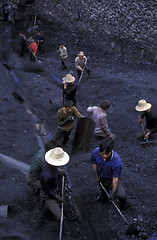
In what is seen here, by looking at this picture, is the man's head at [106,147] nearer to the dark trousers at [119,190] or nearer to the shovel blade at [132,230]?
the dark trousers at [119,190]

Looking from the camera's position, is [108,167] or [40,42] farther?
[40,42]

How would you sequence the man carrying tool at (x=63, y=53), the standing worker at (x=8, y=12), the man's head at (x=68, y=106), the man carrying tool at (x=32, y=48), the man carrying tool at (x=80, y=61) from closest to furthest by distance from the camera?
the man's head at (x=68, y=106), the man carrying tool at (x=80, y=61), the man carrying tool at (x=63, y=53), the man carrying tool at (x=32, y=48), the standing worker at (x=8, y=12)

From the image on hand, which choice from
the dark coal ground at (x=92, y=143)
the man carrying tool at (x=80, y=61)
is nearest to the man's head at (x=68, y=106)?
the dark coal ground at (x=92, y=143)

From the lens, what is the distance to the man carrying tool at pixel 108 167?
518 cm

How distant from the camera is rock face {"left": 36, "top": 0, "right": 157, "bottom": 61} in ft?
45.4

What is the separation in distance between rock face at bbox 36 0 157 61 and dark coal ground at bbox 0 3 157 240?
541 millimetres

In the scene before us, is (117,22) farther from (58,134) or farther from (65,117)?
(58,134)

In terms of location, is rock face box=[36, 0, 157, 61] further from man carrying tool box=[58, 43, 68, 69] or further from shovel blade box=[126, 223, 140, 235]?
shovel blade box=[126, 223, 140, 235]

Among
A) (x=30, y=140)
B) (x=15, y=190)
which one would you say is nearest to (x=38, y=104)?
(x=30, y=140)

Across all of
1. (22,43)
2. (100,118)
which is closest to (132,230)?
(100,118)

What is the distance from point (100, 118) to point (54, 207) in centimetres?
298

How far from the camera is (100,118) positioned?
775cm

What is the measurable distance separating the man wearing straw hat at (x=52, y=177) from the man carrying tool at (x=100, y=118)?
2.56 meters

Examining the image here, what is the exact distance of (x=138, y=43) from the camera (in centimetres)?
1448
